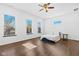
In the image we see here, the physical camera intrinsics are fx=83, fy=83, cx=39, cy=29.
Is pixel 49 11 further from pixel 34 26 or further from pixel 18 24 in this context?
pixel 18 24

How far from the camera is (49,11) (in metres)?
1.73

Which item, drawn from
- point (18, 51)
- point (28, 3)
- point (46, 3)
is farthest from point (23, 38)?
point (46, 3)

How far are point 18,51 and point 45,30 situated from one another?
0.73 meters

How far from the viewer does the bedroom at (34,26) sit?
1.55 m

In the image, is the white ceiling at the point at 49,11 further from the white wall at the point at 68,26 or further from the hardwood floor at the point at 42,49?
the hardwood floor at the point at 42,49

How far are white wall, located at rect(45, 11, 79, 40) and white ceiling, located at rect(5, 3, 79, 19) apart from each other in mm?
101

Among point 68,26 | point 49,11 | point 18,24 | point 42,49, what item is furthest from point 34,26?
point 68,26

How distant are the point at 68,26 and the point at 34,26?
72cm

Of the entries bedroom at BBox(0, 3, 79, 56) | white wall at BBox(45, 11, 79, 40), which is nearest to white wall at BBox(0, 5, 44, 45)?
bedroom at BBox(0, 3, 79, 56)

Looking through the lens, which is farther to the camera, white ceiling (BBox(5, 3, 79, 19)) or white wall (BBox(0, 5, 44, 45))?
white ceiling (BBox(5, 3, 79, 19))

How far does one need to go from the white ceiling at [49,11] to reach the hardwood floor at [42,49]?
565 millimetres

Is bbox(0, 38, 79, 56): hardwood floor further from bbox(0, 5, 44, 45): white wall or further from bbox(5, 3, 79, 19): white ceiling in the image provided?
bbox(5, 3, 79, 19): white ceiling

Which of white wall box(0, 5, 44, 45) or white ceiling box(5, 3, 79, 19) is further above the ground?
white ceiling box(5, 3, 79, 19)

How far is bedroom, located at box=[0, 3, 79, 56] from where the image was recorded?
1550mm
